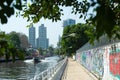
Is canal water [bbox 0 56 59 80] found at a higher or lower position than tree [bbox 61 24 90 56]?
lower

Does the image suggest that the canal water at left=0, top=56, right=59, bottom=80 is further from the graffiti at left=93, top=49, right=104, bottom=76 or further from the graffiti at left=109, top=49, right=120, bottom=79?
the graffiti at left=109, top=49, right=120, bottom=79

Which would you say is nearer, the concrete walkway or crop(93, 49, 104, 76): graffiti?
crop(93, 49, 104, 76): graffiti

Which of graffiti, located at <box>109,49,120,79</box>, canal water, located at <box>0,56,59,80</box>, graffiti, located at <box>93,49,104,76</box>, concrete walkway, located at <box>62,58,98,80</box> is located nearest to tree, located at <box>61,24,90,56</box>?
canal water, located at <box>0,56,59,80</box>

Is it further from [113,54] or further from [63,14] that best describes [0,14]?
[113,54]

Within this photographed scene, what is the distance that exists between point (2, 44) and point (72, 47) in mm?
114033

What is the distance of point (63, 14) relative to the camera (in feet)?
26.4

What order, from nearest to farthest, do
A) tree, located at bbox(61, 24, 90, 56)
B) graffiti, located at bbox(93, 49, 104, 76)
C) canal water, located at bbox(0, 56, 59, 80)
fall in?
graffiti, located at bbox(93, 49, 104, 76), canal water, located at bbox(0, 56, 59, 80), tree, located at bbox(61, 24, 90, 56)

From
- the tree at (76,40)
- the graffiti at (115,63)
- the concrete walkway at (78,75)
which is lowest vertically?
the concrete walkway at (78,75)

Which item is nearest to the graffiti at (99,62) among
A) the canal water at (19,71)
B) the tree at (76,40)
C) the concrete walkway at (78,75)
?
the concrete walkway at (78,75)

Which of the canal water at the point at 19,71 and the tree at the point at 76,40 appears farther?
the tree at the point at 76,40

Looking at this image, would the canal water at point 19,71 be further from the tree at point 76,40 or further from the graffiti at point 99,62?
the tree at point 76,40

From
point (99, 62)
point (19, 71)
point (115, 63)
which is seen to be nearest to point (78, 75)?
point (99, 62)

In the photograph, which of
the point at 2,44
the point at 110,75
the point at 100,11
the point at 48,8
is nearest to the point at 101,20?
the point at 100,11

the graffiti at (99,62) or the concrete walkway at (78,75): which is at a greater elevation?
the graffiti at (99,62)
